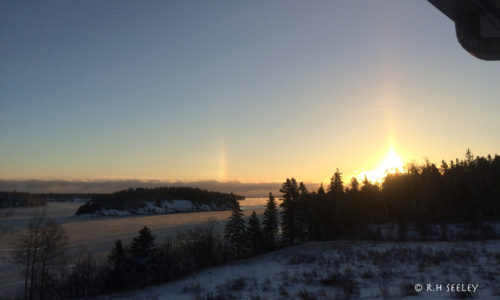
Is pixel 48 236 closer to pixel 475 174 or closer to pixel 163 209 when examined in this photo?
pixel 475 174

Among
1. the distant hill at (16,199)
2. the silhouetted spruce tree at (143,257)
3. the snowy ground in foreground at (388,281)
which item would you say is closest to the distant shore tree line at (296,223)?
the silhouetted spruce tree at (143,257)

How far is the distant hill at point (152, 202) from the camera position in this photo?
128m

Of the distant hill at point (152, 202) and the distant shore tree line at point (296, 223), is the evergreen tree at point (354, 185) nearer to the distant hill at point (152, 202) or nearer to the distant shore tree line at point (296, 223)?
the distant shore tree line at point (296, 223)

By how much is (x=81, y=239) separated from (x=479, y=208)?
237ft

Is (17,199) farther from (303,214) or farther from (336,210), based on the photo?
(336,210)

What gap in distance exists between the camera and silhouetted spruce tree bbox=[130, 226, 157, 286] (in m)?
34.3

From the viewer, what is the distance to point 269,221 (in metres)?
52.7

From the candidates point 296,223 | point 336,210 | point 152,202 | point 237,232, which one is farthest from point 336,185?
point 152,202

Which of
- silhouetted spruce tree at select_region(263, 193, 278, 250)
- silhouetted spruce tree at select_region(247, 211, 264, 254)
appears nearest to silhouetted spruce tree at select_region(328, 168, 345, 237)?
silhouetted spruce tree at select_region(263, 193, 278, 250)

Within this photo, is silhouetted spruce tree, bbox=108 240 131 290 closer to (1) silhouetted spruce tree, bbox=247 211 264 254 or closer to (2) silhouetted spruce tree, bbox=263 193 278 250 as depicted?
(1) silhouetted spruce tree, bbox=247 211 264 254

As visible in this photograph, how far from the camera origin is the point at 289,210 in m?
51.6

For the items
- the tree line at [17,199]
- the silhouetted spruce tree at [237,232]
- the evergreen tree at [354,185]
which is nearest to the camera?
the silhouetted spruce tree at [237,232]

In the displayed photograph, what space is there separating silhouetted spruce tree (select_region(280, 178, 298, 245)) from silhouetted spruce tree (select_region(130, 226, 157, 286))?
24.8 m

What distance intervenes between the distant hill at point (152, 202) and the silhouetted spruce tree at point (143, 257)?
77299 millimetres
